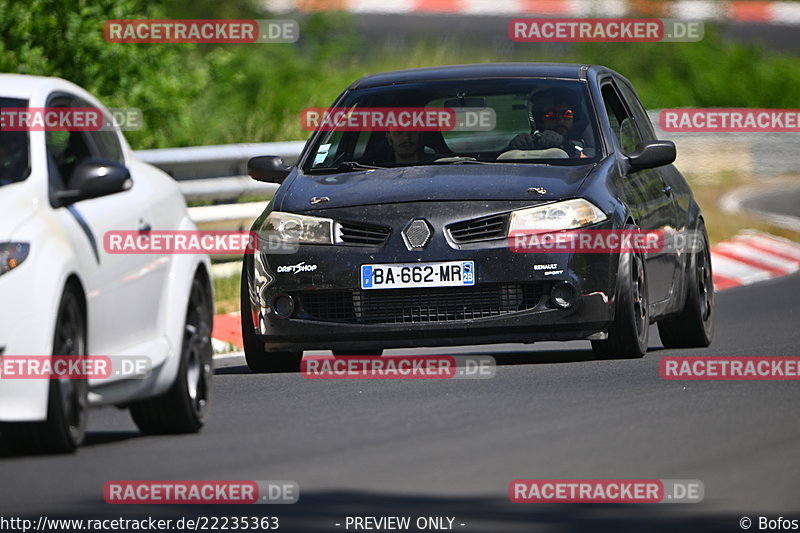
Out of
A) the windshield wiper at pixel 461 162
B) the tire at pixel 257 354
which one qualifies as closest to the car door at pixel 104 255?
the tire at pixel 257 354

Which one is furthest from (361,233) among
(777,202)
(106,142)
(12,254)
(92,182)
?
(777,202)

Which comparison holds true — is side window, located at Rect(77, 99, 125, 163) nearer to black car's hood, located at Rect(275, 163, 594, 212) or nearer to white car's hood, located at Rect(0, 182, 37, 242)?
white car's hood, located at Rect(0, 182, 37, 242)

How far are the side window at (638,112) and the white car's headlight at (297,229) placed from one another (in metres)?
2.79

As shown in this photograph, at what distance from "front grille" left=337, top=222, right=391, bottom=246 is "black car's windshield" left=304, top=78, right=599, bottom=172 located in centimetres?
79

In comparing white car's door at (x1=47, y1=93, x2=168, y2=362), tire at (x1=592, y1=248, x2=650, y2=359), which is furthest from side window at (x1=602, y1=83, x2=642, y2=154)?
white car's door at (x1=47, y1=93, x2=168, y2=362)

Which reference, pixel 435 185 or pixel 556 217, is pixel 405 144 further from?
pixel 556 217

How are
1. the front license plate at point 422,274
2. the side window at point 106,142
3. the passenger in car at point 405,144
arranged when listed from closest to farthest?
the side window at point 106,142 → the front license plate at point 422,274 → the passenger in car at point 405,144

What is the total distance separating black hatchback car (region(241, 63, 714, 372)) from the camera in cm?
1045

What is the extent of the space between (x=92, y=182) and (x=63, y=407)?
0.92 m

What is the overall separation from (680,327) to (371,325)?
2587mm

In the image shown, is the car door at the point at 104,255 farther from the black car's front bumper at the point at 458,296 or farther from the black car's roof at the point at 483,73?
the black car's roof at the point at 483,73

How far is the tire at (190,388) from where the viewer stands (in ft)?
27.2

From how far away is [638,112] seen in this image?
42.5ft

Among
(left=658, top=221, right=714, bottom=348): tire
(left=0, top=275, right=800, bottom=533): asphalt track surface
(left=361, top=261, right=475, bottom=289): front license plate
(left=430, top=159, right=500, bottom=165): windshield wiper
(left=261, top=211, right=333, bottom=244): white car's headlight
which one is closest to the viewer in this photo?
(left=0, top=275, right=800, bottom=533): asphalt track surface
